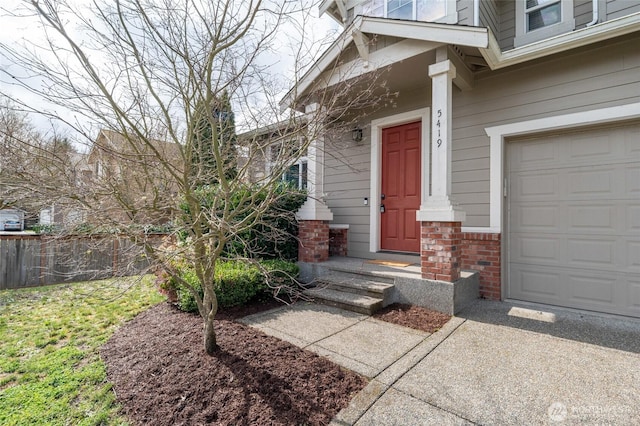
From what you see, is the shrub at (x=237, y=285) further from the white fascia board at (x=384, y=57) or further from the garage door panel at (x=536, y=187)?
the garage door panel at (x=536, y=187)

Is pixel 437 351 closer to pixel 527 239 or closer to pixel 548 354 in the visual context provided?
pixel 548 354

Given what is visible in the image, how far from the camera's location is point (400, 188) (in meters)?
5.39

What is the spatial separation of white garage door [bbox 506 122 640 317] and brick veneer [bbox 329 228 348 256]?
8.92 feet

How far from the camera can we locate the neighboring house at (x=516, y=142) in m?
3.69

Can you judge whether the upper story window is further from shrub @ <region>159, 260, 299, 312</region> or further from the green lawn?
the green lawn

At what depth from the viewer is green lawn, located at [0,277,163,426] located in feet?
6.92

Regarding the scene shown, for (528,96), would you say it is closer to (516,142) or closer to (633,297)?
(516,142)

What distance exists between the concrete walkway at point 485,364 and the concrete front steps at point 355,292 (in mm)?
165

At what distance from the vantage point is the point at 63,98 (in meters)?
2.41

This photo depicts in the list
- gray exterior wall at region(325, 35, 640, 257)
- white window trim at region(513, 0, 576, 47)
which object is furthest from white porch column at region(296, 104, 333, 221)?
white window trim at region(513, 0, 576, 47)

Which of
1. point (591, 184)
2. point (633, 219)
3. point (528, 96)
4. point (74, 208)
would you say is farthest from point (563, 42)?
point (74, 208)

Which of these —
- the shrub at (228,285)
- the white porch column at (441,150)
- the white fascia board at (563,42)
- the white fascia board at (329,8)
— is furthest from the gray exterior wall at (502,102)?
the white fascia board at (329,8)

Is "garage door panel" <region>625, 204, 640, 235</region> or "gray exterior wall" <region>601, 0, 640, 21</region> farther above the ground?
"gray exterior wall" <region>601, 0, 640, 21</region>

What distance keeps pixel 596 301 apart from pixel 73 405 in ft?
17.9
